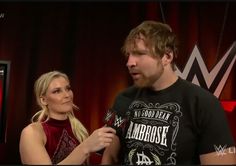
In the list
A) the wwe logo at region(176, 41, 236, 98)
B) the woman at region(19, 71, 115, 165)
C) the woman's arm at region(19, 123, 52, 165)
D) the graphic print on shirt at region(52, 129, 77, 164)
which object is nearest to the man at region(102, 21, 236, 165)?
the woman at region(19, 71, 115, 165)

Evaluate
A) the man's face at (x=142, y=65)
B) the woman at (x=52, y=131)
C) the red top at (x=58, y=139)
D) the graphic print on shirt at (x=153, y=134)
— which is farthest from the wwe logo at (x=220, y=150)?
the red top at (x=58, y=139)

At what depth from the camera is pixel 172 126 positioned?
50.4 inches

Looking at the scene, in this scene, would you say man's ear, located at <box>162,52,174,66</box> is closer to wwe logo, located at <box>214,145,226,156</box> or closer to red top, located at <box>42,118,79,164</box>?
wwe logo, located at <box>214,145,226,156</box>

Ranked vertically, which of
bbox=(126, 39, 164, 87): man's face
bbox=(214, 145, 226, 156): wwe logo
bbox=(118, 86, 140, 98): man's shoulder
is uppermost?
bbox=(126, 39, 164, 87): man's face

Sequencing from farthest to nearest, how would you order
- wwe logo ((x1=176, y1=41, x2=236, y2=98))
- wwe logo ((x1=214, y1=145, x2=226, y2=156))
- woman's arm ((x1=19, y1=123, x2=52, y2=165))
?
1. wwe logo ((x1=176, y1=41, x2=236, y2=98))
2. woman's arm ((x1=19, y1=123, x2=52, y2=165))
3. wwe logo ((x1=214, y1=145, x2=226, y2=156))

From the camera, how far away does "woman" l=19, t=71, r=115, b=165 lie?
167cm

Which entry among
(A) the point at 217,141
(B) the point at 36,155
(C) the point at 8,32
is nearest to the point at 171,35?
(A) the point at 217,141

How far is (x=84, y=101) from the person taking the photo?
9.18 feet

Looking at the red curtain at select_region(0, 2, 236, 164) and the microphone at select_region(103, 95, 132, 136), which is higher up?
the red curtain at select_region(0, 2, 236, 164)

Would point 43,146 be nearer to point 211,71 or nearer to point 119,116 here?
point 119,116

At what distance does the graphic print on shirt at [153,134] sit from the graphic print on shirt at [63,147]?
591 mm

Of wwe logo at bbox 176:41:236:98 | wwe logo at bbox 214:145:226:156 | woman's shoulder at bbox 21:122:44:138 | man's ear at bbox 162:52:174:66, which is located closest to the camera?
wwe logo at bbox 214:145:226:156

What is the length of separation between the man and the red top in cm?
51

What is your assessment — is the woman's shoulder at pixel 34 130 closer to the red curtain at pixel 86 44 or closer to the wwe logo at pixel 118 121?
the wwe logo at pixel 118 121
